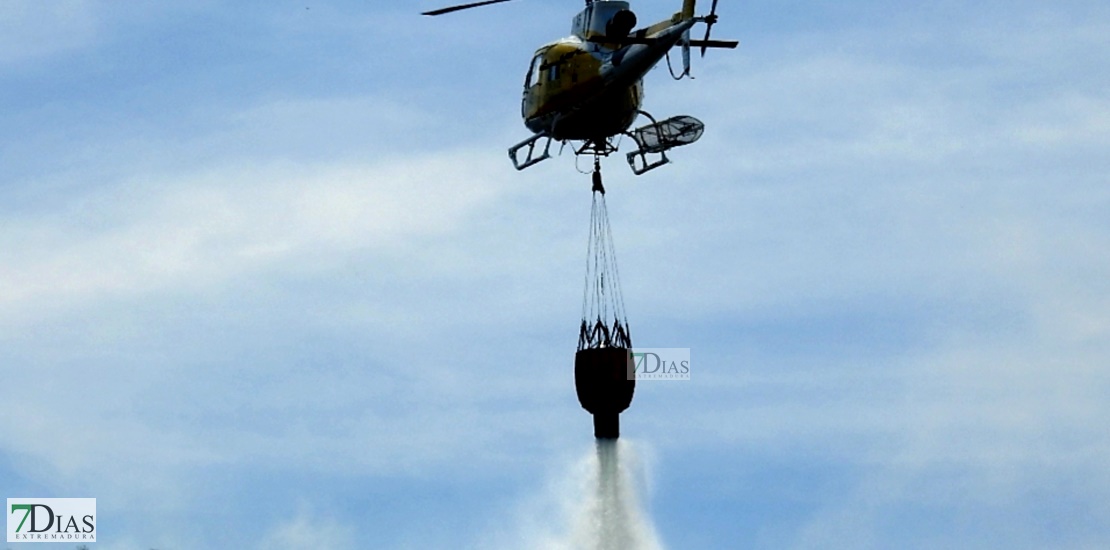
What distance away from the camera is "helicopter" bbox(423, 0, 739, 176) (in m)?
166

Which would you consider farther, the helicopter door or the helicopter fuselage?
the helicopter door

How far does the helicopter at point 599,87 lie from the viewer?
545 feet

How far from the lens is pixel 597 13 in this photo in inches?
6673

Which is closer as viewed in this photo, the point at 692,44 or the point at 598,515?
the point at 692,44

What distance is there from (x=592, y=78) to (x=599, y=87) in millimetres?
517

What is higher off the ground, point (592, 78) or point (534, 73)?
point (534, 73)

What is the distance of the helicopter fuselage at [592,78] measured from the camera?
16675 cm

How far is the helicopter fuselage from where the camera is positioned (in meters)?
167

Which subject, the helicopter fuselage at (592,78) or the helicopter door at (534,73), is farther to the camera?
the helicopter door at (534,73)

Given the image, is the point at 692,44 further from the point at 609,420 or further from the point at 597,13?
the point at 609,420

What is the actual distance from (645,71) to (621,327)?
11650mm

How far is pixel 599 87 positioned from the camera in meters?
168

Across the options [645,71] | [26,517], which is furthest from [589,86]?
[26,517]

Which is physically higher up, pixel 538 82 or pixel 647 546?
pixel 538 82
